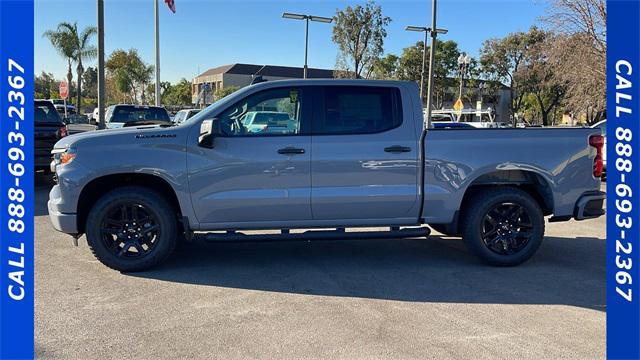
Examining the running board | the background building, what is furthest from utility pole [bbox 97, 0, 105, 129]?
the background building

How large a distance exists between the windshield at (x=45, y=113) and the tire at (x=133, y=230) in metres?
6.71

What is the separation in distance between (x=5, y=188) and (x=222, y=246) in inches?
125

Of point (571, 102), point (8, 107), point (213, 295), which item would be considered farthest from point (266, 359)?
point (571, 102)

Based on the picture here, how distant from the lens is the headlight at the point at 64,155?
5148mm

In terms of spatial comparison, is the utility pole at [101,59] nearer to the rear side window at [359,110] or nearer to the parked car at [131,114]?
the parked car at [131,114]

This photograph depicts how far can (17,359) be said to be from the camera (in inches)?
136

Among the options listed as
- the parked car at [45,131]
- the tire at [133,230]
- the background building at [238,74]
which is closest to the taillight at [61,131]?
the parked car at [45,131]

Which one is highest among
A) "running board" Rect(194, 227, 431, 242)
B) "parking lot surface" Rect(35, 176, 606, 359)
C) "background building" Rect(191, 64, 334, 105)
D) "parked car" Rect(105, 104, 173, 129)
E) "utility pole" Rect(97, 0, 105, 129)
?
"background building" Rect(191, 64, 334, 105)

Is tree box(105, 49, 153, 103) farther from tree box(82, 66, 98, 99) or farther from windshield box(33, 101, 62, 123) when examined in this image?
windshield box(33, 101, 62, 123)

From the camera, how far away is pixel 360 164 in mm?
Answer: 5324

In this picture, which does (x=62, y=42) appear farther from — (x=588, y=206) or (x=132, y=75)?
(x=588, y=206)

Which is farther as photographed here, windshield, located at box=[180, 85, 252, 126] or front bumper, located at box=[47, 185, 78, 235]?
windshield, located at box=[180, 85, 252, 126]

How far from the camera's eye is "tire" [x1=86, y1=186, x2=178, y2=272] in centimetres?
524

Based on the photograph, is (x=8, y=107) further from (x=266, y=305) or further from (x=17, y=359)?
(x=266, y=305)
